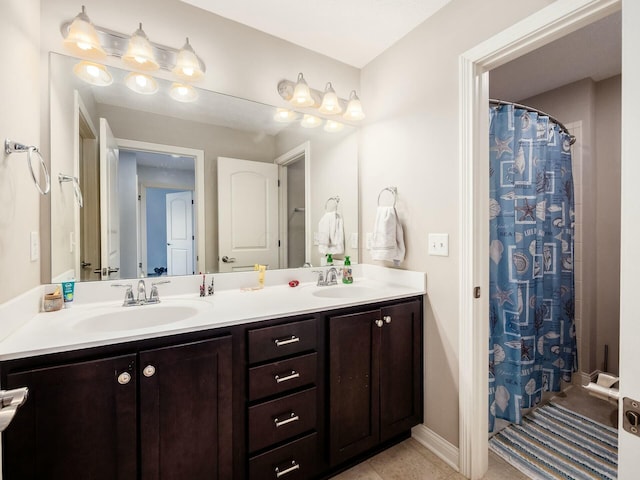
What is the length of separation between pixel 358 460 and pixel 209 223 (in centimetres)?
152

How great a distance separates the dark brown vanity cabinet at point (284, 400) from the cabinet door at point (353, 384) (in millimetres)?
82

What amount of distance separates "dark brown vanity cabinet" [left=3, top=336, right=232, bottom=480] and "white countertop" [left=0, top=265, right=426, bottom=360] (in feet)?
0.22

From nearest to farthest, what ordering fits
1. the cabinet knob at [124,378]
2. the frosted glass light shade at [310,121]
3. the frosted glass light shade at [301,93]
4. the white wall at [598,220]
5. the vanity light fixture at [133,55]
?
the cabinet knob at [124,378], the vanity light fixture at [133,55], the frosted glass light shade at [301,93], the frosted glass light shade at [310,121], the white wall at [598,220]

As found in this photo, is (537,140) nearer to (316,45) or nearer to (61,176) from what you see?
(316,45)

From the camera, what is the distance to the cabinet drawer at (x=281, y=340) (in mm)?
1216

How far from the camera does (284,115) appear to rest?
1.96 meters

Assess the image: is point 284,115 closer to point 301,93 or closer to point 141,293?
point 301,93

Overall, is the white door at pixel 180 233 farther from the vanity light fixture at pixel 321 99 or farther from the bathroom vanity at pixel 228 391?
the vanity light fixture at pixel 321 99

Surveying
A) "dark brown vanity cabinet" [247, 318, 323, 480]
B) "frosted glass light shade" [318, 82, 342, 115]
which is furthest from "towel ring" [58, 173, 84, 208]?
"frosted glass light shade" [318, 82, 342, 115]

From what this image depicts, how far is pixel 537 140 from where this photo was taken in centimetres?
192

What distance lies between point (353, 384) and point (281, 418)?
386 millimetres

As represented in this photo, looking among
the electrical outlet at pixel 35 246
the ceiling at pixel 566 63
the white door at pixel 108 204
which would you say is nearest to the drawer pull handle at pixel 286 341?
the white door at pixel 108 204

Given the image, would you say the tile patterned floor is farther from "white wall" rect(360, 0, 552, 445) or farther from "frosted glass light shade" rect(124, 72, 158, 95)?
"frosted glass light shade" rect(124, 72, 158, 95)

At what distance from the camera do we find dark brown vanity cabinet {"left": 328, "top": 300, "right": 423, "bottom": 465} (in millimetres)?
1426
